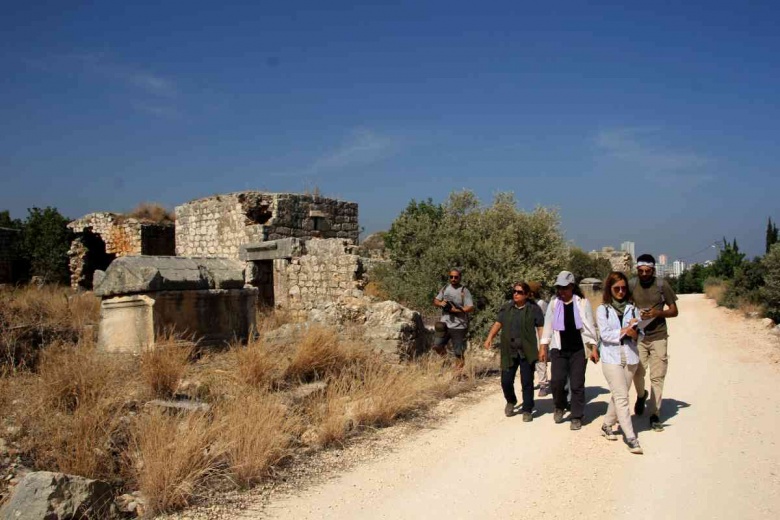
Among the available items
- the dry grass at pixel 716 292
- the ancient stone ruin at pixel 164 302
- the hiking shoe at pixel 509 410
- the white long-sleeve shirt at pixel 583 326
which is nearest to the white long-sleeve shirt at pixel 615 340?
the white long-sleeve shirt at pixel 583 326

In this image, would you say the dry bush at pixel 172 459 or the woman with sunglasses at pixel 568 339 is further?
the woman with sunglasses at pixel 568 339

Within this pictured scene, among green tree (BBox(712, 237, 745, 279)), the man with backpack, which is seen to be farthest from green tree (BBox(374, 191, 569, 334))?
green tree (BBox(712, 237, 745, 279))

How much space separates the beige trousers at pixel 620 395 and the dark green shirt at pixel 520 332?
3.55 feet

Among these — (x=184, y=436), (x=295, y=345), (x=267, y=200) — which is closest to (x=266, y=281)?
(x=267, y=200)

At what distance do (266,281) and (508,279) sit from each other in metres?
7.34

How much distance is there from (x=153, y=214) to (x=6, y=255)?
199 inches

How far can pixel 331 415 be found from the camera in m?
5.83

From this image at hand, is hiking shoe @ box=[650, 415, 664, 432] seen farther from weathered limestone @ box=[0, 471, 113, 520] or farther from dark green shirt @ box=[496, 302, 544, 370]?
weathered limestone @ box=[0, 471, 113, 520]

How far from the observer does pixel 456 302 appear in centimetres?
827

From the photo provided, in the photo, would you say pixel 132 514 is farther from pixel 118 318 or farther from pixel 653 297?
pixel 653 297

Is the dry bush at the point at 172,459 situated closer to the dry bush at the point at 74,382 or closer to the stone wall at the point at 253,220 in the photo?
the dry bush at the point at 74,382

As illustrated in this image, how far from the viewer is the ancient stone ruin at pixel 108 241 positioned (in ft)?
68.7

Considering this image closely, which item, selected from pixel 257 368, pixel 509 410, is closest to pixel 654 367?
pixel 509 410

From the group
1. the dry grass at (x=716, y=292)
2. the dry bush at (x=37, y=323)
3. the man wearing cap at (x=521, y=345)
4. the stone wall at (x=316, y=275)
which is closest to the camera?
the man wearing cap at (x=521, y=345)
